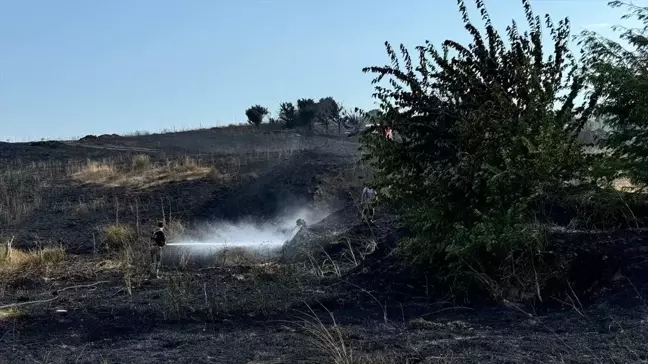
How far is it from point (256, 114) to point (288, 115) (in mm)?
3580

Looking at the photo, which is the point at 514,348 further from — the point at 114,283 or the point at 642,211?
the point at 114,283

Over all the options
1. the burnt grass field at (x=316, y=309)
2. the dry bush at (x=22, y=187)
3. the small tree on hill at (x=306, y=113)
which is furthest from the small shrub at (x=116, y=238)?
the small tree on hill at (x=306, y=113)

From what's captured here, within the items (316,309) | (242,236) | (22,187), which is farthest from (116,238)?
(22,187)

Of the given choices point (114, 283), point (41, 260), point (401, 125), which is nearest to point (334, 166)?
point (41, 260)

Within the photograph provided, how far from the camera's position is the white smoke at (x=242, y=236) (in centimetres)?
1708

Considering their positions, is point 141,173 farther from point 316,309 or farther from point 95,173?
point 316,309

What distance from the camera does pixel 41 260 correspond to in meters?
14.6

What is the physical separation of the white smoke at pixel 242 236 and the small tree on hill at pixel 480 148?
7.39 m

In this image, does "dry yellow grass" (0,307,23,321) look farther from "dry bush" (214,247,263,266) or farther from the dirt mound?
the dirt mound

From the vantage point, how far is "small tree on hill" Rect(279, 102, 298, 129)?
5712 cm

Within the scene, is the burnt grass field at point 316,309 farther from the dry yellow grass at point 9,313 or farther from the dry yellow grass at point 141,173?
the dry yellow grass at point 141,173

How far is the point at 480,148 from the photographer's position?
8789 mm

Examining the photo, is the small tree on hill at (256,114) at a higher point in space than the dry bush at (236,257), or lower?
higher

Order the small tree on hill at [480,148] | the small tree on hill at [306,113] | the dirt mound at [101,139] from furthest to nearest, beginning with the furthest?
the small tree on hill at [306,113]
the dirt mound at [101,139]
the small tree on hill at [480,148]
